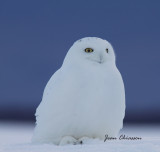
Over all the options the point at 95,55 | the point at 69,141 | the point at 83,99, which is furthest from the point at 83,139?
the point at 95,55

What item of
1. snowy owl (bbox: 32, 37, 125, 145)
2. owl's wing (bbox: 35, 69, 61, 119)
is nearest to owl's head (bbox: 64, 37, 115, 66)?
snowy owl (bbox: 32, 37, 125, 145)

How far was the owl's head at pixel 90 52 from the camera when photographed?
4.29 meters

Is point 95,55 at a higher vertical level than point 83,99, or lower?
higher

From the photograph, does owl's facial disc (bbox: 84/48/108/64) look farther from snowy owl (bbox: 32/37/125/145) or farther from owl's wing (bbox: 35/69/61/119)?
owl's wing (bbox: 35/69/61/119)

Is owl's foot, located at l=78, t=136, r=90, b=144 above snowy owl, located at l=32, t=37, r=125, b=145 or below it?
below

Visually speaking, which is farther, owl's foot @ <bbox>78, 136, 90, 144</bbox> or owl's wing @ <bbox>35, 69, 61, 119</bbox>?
owl's wing @ <bbox>35, 69, 61, 119</bbox>

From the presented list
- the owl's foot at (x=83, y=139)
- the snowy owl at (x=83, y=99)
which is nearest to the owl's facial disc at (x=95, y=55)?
the snowy owl at (x=83, y=99)

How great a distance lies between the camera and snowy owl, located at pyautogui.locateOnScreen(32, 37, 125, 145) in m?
4.06

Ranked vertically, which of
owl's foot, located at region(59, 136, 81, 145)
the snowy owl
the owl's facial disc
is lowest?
owl's foot, located at region(59, 136, 81, 145)

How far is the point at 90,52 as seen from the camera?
170 inches

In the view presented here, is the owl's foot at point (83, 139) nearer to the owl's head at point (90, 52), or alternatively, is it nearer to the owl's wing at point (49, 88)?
the owl's wing at point (49, 88)

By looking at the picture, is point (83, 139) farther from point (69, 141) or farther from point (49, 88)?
point (49, 88)

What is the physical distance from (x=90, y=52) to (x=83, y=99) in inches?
21.6

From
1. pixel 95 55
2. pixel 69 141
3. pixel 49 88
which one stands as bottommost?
pixel 69 141
